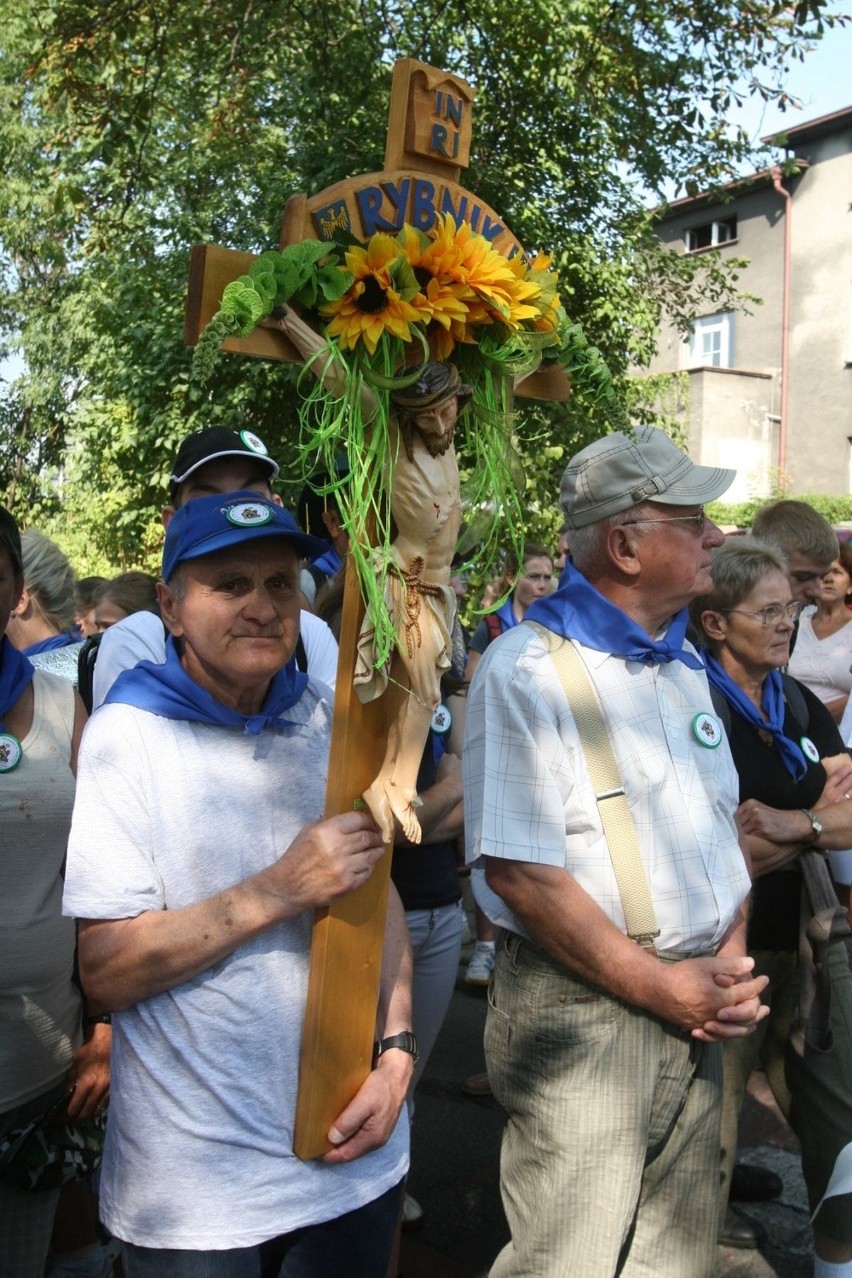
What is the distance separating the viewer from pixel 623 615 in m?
2.62

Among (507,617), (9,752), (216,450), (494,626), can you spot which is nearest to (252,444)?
(216,450)

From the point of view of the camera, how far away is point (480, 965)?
6.07 meters

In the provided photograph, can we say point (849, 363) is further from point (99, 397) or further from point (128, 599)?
point (128, 599)

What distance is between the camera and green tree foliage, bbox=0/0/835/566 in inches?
304

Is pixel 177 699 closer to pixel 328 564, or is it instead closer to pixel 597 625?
pixel 597 625

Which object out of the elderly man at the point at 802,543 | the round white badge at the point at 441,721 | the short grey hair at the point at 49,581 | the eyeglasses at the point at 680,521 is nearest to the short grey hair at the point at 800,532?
the elderly man at the point at 802,543

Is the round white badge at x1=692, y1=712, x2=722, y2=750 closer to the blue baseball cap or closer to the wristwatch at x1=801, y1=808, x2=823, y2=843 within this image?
the wristwatch at x1=801, y1=808, x2=823, y2=843

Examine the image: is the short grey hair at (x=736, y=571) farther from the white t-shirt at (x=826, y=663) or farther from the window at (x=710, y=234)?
the window at (x=710, y=234)

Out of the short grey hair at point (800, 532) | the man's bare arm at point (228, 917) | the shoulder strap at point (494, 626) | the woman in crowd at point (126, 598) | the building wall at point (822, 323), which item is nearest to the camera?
the man's bare arm at point (228, 917)

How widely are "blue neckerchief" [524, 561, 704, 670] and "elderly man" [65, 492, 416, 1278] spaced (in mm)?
734

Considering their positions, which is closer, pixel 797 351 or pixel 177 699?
pixel 177 699

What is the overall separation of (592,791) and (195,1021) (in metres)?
0.93

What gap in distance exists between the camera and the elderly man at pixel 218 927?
6.24 feet

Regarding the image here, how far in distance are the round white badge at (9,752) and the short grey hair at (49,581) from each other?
1567 mm
